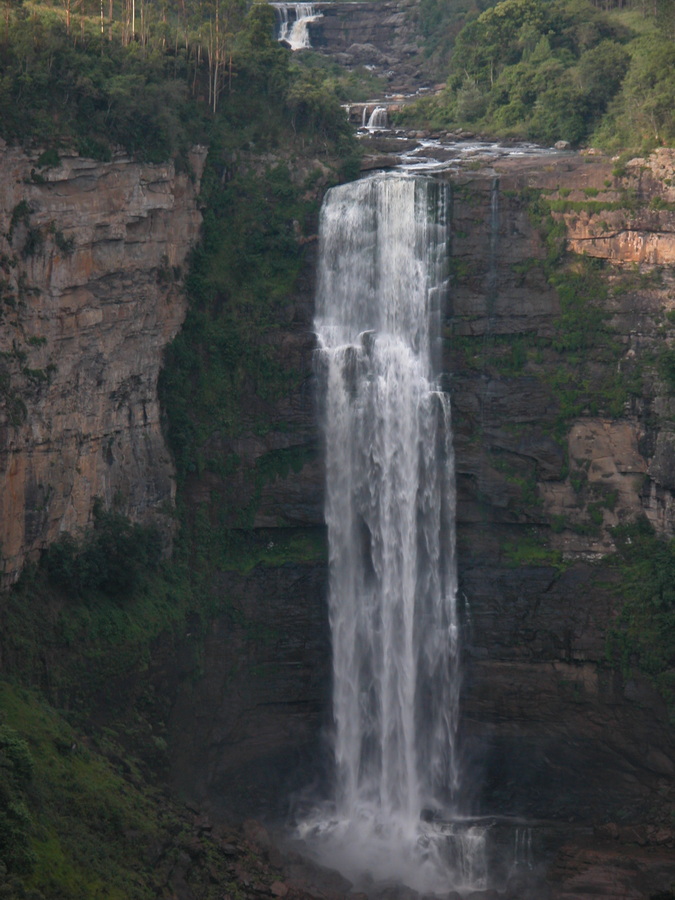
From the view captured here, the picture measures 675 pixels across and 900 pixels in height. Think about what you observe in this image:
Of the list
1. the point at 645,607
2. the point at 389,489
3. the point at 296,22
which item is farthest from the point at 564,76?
the point at 645,607

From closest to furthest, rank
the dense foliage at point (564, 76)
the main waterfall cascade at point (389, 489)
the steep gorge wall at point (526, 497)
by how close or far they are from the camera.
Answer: the steep gorge wall at point (526, 497) → the main waterfall cascade at point (389, 489) → the dense foliage at point (564, 76)

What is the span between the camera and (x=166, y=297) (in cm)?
3494

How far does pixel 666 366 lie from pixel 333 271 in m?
9.45

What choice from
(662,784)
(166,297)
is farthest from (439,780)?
(166,297)

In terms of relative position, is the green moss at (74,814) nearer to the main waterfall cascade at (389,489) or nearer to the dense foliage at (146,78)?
the main waterfall cascade at (389,489)

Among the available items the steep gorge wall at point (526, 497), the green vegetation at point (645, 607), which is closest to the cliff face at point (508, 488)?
the steep gorge wall at point (526, 497)

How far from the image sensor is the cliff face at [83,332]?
3041cm

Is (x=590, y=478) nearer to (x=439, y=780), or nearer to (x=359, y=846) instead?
(x=439, y=780)

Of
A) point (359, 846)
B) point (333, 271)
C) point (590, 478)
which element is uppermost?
point (333, 271)

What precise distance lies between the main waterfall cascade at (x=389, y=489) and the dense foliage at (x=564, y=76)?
661 centimetres

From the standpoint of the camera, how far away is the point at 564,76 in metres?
41.4

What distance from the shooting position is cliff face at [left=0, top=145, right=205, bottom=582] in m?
30.4

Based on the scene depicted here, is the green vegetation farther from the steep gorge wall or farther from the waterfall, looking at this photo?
the waterfall

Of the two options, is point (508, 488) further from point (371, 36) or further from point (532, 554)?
point (371, 36)
